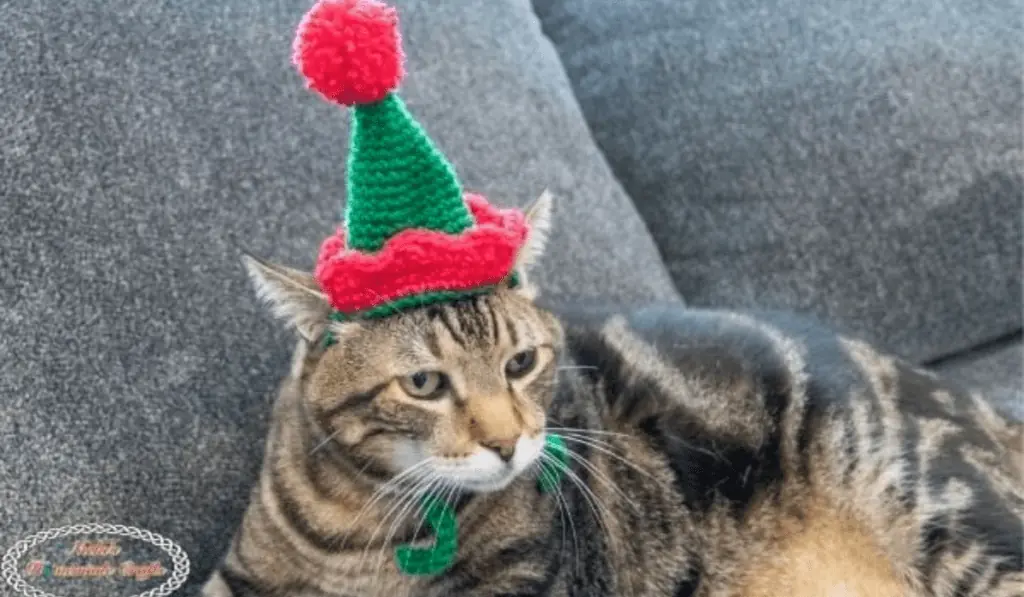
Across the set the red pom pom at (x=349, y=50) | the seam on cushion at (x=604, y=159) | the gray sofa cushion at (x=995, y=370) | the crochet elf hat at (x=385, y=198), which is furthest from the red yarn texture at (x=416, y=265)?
the gray sofa cushion at (x=995, y=370)

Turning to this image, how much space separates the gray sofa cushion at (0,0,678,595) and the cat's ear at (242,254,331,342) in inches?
7.9

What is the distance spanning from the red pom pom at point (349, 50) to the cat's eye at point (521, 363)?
25 cm

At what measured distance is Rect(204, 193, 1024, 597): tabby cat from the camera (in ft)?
2.86

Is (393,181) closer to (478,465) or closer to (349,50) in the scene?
(349,50)

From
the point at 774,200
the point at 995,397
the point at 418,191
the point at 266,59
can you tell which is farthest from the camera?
the point at 774,200

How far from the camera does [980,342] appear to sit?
158 centimetres

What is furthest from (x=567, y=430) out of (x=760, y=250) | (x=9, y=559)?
(x=760, y=250)

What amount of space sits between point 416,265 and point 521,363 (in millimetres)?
143

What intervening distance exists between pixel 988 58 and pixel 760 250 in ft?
1.39

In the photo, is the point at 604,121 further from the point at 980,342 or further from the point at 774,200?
the point at 980,342

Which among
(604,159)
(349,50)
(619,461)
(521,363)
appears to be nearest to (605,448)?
(619,461)

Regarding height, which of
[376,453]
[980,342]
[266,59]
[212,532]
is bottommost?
[980,342]

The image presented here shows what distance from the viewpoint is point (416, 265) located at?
832mm

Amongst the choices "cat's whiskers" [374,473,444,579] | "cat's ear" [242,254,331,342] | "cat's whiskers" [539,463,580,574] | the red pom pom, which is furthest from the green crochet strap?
the red pom pom
